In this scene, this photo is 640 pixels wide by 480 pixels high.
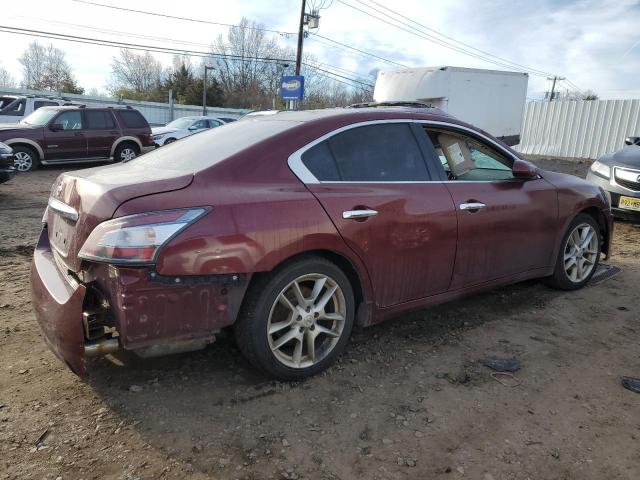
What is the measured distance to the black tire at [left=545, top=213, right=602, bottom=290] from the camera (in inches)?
178

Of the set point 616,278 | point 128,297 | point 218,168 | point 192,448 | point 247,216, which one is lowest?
point 192,448

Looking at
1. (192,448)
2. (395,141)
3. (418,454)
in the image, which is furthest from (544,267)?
(192,448)

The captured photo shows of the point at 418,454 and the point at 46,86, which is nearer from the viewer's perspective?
the point at 418,454

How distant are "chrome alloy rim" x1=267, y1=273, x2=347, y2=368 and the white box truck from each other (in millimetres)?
13021

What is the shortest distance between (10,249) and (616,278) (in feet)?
21.2

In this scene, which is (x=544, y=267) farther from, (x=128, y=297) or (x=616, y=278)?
(x=128, y=297)

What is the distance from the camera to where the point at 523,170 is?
3891mm

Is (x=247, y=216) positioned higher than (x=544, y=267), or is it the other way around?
(x=247, y=216)

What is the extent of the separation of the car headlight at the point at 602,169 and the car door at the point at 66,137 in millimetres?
11995

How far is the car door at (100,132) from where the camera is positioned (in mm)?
13477

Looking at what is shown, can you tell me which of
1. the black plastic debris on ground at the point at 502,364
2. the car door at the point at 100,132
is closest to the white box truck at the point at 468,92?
the car door at the point at 100,132

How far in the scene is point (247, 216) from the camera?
2.59m

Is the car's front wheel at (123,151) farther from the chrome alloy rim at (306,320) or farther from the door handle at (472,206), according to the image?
the chrome alloy rim at (306,320)

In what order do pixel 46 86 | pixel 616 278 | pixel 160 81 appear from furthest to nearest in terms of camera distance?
1. pixel 160 81
2. pixel 46 86
3. pixel 616 278
